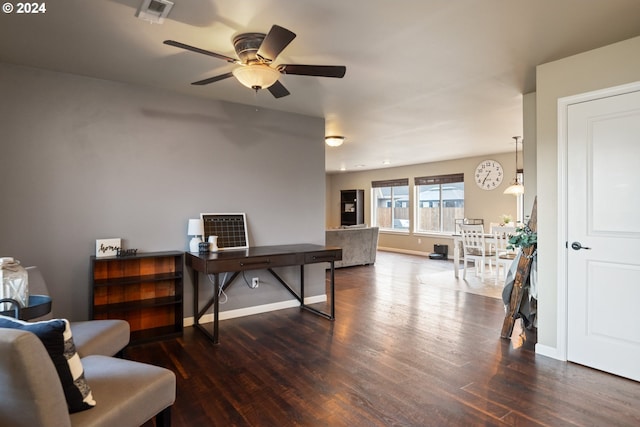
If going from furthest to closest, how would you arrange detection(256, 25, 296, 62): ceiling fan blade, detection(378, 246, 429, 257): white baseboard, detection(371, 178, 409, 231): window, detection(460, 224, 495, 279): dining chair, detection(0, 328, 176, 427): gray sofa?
detection(371, 178, 409, 231): window, detection(378, 246, 429, 257): white baseboard, detection(460, 224, 495, 279): dining chair, detection(256, 25, 296, 62): ceiling fan blade, detection(0, 328, 176, 427): gray sofa

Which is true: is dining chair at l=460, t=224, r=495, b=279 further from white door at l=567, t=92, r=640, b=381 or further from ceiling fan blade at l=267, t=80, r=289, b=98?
ceiling fan blade at l=267, t=80, r=289, b=98

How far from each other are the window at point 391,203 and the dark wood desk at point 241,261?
21.0ft

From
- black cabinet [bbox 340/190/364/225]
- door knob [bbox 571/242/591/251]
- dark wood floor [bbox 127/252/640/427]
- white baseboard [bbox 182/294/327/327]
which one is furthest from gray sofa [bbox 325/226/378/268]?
door knob [bbox 571/242/591/251]

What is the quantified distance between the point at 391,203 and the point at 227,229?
7.23m

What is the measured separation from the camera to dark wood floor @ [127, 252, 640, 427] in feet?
6.98

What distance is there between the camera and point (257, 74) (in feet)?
8.15

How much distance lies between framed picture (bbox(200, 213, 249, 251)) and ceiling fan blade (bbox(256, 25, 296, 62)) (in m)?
2.14

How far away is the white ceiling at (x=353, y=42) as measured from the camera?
217 centimetres

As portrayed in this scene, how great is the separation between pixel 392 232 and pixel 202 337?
764cm

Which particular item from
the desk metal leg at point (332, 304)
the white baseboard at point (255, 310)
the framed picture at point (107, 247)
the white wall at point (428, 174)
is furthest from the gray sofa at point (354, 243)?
the framed picture at point (107, 247)

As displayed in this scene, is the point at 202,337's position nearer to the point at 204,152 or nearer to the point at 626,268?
the point at 204,152

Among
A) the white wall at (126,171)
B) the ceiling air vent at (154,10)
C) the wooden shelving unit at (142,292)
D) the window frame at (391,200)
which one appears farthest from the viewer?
the window frame at (391,200)

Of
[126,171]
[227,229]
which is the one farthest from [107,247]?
[227,229]

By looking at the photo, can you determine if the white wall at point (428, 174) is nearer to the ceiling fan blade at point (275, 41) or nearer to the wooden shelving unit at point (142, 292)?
the ceiling fan blade at point (275, 41)
